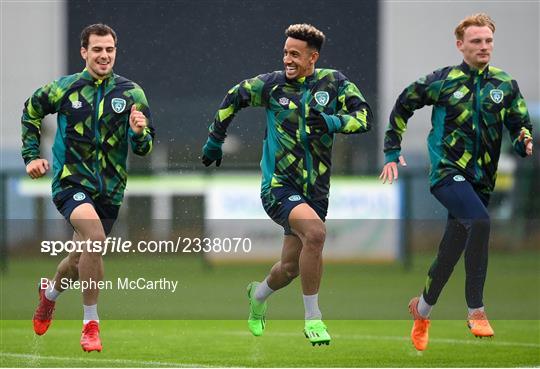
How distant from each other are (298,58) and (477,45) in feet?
4.16

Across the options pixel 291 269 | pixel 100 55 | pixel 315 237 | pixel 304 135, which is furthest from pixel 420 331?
pixel 100 55

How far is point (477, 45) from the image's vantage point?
32.1 ft

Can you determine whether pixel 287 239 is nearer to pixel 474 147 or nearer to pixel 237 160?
pixel 474 147

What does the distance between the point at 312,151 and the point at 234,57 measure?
297 inches

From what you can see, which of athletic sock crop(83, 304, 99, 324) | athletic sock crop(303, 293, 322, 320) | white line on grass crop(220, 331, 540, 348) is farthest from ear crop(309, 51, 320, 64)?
white line on grass crop(220, 331, 540, 348)

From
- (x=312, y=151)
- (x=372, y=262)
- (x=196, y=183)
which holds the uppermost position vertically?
(x=312, y=151)

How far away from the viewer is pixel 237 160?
1620 cm

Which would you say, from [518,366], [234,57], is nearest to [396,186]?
[234,57]

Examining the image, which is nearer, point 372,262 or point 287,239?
point 287,239

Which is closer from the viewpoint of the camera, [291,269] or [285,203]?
[285,203]

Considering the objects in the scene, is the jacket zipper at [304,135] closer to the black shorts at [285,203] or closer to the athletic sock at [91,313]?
the black shorts at [285,203]

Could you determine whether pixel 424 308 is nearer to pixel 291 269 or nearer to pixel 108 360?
pixel 291 269

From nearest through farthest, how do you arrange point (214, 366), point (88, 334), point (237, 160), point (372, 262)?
point (88, 334) → point (214, 366) → point (237, 160) → point (372, 262)

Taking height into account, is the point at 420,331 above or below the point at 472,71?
below
